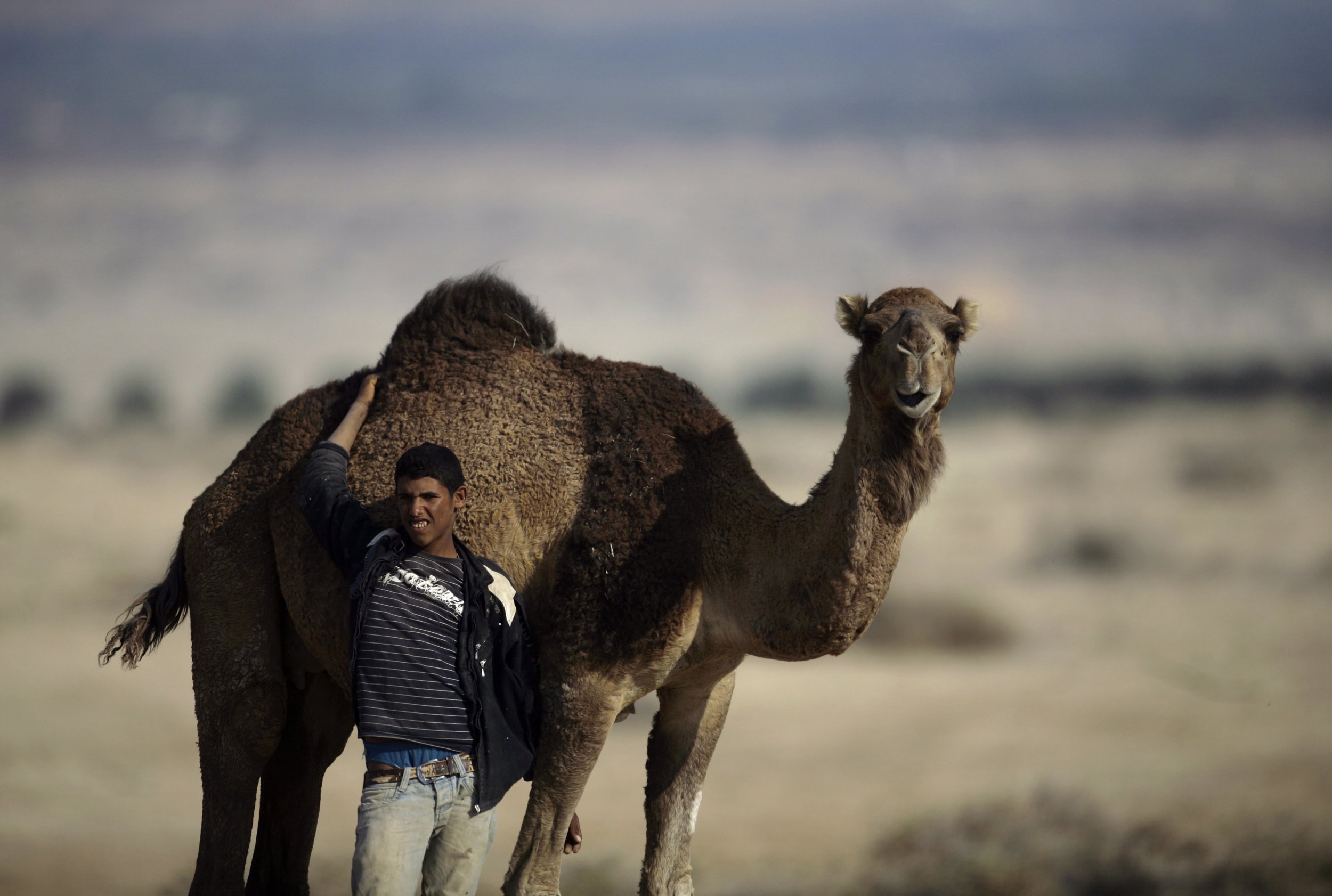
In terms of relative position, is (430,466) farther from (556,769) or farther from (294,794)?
(294,794)

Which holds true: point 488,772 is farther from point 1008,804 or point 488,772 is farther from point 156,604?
point 1008,804

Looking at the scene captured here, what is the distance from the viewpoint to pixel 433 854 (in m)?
4.62

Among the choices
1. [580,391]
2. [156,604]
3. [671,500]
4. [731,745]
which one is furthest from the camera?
[731,745]

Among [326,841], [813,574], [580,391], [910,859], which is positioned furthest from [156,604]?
[326,841]

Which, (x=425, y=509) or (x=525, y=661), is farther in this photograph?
(x=525, y=661)

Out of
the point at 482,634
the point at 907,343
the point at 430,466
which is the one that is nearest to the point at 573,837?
the point at 482,634

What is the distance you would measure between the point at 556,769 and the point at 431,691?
1.13m

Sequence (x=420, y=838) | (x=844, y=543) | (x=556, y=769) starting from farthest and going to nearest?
(x=556, y=769) < (x=844, y=543) < (x=420, y=838)

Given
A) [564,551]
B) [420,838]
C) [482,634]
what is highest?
[564,551]

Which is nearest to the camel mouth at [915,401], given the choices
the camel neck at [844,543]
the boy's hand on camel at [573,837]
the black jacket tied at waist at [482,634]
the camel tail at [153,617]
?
the camel neck at [844,543]

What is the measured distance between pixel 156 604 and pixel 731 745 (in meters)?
15.8

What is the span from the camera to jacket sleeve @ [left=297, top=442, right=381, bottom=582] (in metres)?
4.93

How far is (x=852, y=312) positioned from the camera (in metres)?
5.28

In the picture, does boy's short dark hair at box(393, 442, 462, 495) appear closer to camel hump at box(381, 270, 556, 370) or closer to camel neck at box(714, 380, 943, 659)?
camel neck at box(714, 380, 943, 659)
